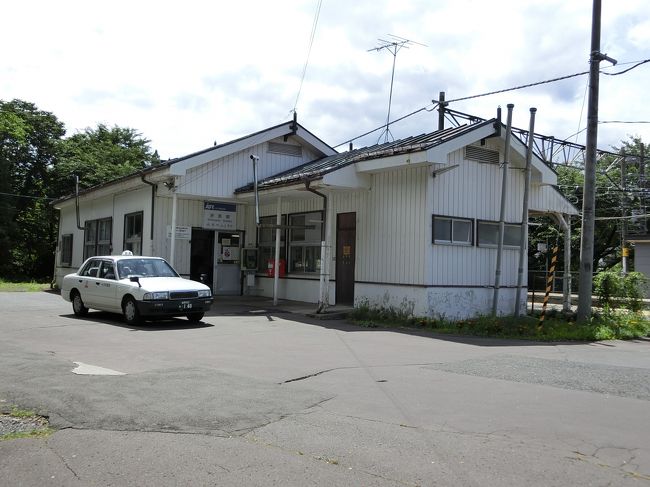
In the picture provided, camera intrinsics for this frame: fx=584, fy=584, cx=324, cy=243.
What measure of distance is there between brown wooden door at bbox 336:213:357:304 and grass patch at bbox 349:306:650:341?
1.50 m

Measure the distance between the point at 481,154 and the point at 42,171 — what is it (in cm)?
3788

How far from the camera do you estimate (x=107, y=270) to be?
14188 mm

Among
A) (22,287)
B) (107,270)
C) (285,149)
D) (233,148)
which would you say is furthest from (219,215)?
(22,287)

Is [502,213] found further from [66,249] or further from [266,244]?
[66,249]

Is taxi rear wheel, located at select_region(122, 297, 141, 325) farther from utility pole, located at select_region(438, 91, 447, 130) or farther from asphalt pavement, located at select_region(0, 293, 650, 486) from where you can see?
utility pole, located at select_region(438, 91, 447, 130)

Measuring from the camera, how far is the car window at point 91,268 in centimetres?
1453

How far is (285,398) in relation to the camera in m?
6.45

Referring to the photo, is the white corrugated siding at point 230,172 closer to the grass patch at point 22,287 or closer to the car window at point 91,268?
the car window at point 91,268

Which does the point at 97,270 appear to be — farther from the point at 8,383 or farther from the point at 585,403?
the point at 585,403

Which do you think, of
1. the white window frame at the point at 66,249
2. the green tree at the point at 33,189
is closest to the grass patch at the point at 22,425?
the white window frame at the point at 66,249

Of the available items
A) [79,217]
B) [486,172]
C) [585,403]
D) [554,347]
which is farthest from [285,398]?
[79,217]

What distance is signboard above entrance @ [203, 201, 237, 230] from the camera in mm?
20219

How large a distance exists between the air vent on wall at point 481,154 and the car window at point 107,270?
31.0ft

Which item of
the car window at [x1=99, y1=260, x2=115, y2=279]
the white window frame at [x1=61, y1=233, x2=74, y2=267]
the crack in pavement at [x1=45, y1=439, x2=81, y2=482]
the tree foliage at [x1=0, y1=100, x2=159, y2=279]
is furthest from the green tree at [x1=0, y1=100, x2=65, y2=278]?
the crack in pavement at [x1=45, y1=439, x2=81, y2=482]
